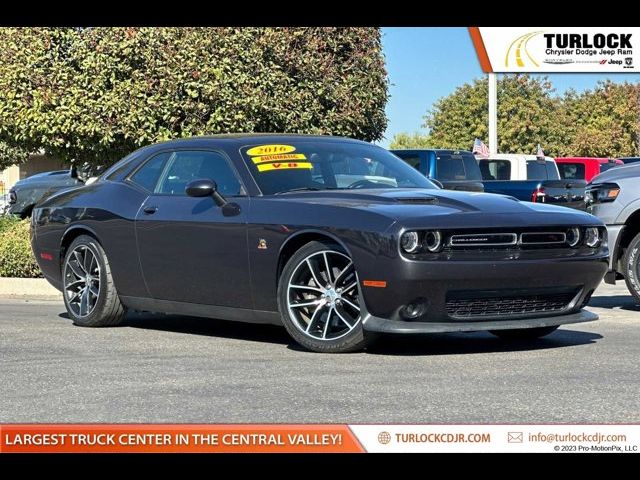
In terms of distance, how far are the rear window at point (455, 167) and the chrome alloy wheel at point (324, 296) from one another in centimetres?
1274

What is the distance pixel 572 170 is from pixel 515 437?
90.9 ft

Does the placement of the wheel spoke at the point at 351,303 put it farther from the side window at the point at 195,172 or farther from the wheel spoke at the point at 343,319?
the side window at the point at 195,172

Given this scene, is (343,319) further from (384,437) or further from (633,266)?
(633,266)

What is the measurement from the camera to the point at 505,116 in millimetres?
73500

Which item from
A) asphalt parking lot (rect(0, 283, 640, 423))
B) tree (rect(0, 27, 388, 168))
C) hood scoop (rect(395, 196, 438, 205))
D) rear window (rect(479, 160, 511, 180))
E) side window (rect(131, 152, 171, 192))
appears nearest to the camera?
asphalt parking lot (rect(0, 283, 640, 423))

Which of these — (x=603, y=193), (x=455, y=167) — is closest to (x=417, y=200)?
(x=603, y=193)

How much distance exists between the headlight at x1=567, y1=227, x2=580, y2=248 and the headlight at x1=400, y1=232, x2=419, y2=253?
1.17m

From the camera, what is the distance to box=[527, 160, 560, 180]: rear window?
1069 inches

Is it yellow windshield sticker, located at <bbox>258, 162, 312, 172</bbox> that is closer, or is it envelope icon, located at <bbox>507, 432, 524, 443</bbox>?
envelope icon, located at <bbox>507, 432, 524, 443</bbox>

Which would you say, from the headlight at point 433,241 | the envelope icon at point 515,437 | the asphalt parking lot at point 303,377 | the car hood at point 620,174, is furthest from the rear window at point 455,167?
the envelope icon at point 515,437

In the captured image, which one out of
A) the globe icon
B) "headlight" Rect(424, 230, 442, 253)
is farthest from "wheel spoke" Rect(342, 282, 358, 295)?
the globe icon

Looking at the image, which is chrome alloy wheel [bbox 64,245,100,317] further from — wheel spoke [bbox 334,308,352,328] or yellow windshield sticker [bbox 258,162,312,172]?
wheel spoke [bbox 334,308,352,328]

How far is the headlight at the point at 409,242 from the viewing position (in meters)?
7.58
